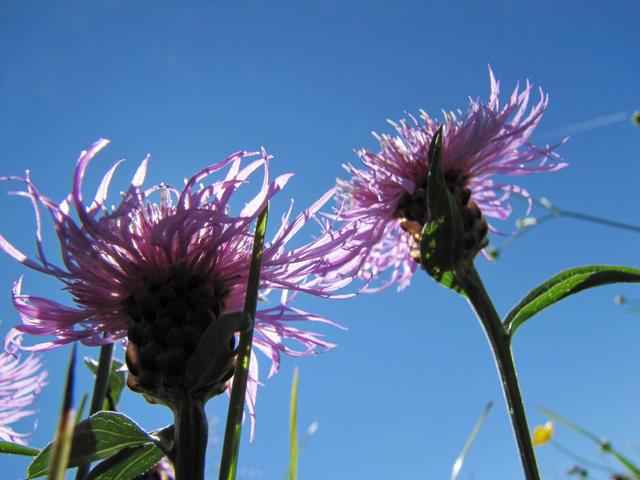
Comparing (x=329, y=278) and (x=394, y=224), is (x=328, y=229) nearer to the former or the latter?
(x=329, y=278)

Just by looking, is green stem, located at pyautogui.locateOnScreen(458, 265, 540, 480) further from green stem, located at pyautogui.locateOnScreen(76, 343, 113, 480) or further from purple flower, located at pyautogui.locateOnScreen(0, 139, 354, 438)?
green stem, located at pyautogui.locateOnScreen(76, 343, 113, 480)

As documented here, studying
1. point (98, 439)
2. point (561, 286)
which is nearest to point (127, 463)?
point (98, 439)

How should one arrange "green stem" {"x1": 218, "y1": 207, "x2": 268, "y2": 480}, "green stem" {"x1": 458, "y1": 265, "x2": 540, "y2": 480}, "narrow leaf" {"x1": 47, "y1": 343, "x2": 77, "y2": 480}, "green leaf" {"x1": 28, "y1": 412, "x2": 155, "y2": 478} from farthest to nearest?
"green stem" {"x1": 458, "y1": 265, "x2": 540, "y2": 480}
"green leaf" {"x1": 28, "y1": 412, "x2": 155, "y2": 478}
"green stem" {"x1": 218, "y1": 207, "x2": 268, "y2": 480}
"narrow leaf" {"x1": 47, "y1": 343, "x2": 77, "y2": 480}

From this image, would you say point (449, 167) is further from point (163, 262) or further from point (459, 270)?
point (163, 262)

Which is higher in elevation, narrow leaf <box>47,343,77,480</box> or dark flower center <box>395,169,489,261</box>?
dark flower center <box>395,169,489,261</box>

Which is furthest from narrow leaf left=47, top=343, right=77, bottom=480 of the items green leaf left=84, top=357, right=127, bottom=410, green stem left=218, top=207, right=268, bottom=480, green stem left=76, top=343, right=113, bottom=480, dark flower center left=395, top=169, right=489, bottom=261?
dark flower center left=395, top=169, right=489, bottom=261

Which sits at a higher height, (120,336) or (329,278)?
(329,278)

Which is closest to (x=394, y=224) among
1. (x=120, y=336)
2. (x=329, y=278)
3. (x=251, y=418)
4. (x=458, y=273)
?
(x=458, y=273)

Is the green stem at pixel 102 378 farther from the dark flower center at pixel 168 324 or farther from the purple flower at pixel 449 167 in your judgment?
the purple flower at pixel 449 167
